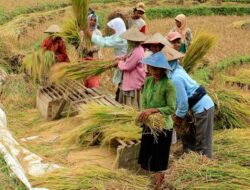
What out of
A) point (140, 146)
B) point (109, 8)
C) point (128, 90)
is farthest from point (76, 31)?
point (109, 8)

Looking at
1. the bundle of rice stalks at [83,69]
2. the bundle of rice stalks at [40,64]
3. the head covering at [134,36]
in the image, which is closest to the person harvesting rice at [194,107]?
the head covering at [134,36]

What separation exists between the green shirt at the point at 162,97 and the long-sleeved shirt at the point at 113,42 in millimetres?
1538

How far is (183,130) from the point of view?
436 centimetres

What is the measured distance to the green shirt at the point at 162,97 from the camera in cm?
379

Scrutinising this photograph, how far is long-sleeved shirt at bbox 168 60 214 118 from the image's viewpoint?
3.93 m

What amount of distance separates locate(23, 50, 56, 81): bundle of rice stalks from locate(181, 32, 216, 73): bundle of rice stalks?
154cm

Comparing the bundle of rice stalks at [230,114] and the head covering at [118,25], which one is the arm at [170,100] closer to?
the bundle of rice stalks at [230,114]

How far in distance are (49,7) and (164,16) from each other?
3040mm

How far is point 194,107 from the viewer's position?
4133mm

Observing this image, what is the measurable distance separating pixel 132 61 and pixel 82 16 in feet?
3.11

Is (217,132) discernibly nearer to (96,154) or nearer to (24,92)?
(96,154)

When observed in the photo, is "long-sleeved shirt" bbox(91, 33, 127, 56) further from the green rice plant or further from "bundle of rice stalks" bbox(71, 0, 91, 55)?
the green rice plant

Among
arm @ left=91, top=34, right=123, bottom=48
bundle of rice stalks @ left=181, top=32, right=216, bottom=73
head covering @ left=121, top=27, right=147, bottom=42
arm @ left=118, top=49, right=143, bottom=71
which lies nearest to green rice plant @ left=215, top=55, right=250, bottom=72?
bundle of rice stalks @ left=181, top=32, right=216, bottom=73

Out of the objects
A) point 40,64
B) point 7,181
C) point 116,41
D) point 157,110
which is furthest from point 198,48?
point 7,181
